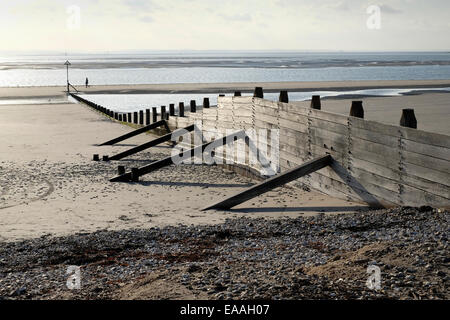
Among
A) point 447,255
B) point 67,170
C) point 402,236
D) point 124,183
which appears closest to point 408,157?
point 402,236

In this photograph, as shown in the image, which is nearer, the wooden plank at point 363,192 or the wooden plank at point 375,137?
the wooden plank at point 375,137

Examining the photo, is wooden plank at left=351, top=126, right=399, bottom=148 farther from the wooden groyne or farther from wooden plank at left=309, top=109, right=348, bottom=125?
wooden plank at left=309, top=109, right=348, bottom=125

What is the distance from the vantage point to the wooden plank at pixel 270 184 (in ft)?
34.8

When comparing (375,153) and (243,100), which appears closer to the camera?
(375,153)

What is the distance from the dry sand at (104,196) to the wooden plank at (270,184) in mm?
255

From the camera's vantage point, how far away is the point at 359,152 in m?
10.1

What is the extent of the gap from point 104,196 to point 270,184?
13.1 ft

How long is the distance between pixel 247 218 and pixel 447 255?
13.8 feet

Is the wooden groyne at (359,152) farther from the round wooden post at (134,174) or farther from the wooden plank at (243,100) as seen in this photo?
the round wooden post at (134,174)
